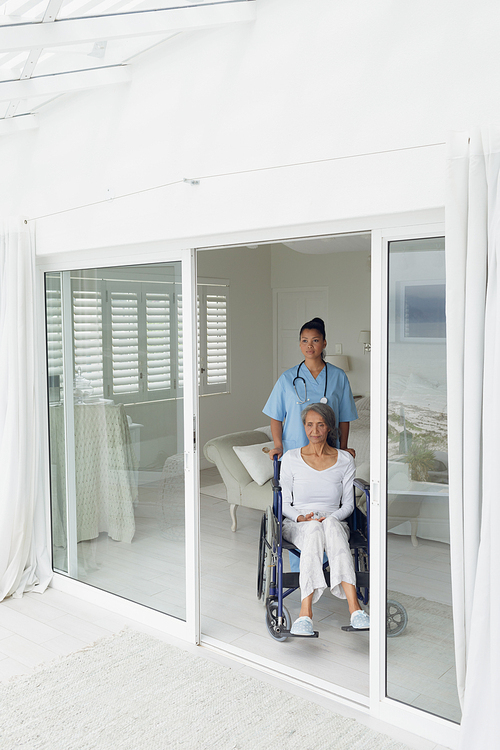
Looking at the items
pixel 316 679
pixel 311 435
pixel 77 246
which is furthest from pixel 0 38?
pixel 316 679

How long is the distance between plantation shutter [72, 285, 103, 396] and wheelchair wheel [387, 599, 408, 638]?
2.07 m

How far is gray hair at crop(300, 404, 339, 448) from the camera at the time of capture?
346 centimetres

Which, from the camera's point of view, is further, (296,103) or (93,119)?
(93,119)

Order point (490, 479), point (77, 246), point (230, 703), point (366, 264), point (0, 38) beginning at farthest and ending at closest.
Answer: point (366, 264) → point (77, 246) → point (230, 703) → point (0, 38) → point (490, 479)

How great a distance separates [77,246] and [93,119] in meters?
0.70

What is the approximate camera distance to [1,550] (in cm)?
395

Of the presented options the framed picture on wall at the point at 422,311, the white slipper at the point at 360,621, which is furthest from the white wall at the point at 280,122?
the white slipper at the point at 360,621

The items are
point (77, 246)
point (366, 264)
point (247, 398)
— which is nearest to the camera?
point (77, 246)

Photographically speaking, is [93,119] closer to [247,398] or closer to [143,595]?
[143,595]

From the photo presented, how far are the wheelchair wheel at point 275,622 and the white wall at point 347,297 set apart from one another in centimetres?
428

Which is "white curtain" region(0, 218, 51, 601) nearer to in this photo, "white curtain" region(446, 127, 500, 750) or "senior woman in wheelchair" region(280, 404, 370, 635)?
"senior woman in wheelchair" region(280, 404, 370, 635)

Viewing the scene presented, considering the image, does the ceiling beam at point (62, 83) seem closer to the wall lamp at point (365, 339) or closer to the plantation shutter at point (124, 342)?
the plantation shutter at point (124, 342)

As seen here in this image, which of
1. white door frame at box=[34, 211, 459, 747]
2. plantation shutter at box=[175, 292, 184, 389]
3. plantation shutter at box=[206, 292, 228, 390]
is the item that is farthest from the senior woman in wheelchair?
plantation shutter at box=[206, 292, 228, 390]

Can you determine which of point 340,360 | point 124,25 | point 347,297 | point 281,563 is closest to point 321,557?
point 281,563
